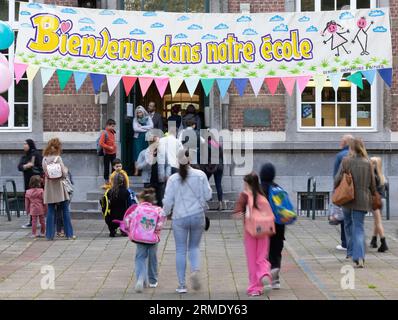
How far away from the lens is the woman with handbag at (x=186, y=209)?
975 cm

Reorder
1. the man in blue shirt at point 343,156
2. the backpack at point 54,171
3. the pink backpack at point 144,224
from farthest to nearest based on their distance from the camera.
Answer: the backpack at point 54,171 < the man in blue shirt at point 343,156 < the pink backpack at point 144,224

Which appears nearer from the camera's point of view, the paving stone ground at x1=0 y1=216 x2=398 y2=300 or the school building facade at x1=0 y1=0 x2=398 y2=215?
the paving stone ground at x1=0 y1=216 x2=398 y2=300

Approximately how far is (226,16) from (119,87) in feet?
14.4

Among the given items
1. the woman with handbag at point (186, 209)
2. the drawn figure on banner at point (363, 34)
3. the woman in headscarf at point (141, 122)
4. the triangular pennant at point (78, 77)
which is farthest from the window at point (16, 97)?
the woman with handbag at point (186, 209)

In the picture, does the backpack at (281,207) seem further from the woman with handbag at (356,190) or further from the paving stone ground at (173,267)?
the woman with handbag at (356,190)

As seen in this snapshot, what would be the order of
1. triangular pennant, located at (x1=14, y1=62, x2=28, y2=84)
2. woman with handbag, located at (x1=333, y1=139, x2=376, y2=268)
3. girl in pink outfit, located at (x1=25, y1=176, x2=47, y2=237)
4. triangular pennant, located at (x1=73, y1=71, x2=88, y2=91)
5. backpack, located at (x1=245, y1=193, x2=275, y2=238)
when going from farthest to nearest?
girl in pink outfit, located at (x1=25, y1=176, x2=47, y2=237)
triangular pennant, located at (x1=73, y1=71, x2=88, y2=91)
triangular pennant, located at (x1=14, y1=62, x2=28, y2=84)
woman with handbag, located at (x1=333, y1=139, x2=376, y2=268)
backpack, located at (x1=245, y1=193, x2=275, y2=238)

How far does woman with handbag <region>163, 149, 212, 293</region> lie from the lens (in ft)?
32.0

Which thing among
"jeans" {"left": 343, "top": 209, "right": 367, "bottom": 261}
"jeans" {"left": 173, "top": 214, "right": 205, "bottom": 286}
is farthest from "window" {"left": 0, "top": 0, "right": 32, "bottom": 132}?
"jeans" {"left": 173, "top": 214, "right": 205, "bottom": 286}

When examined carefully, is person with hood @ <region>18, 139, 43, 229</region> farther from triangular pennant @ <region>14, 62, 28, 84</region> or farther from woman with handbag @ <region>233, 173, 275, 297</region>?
woman with handbag @ <region>233, 173, 275, 297</region>

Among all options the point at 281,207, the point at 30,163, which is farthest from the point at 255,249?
the point at 30,163

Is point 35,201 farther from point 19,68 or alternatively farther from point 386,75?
point 386,75

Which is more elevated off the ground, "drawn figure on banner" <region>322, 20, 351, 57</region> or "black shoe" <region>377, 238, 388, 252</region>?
"drawn figure on banner" <region>322, 20, 351, 57</region>

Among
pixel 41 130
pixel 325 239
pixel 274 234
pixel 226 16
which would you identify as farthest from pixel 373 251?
pixel 41 130

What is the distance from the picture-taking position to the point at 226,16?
49.0 feet
